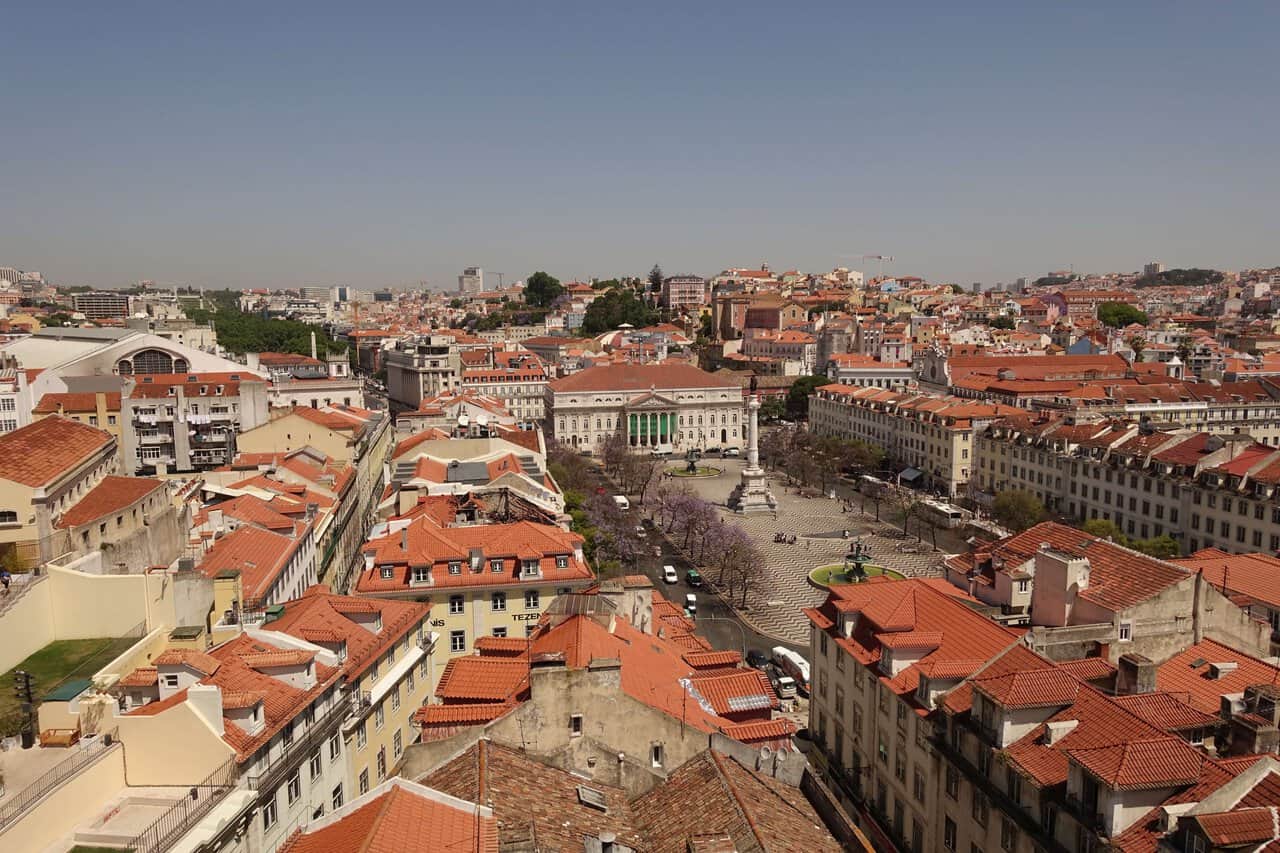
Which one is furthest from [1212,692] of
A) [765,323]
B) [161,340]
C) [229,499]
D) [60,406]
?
[765,323]

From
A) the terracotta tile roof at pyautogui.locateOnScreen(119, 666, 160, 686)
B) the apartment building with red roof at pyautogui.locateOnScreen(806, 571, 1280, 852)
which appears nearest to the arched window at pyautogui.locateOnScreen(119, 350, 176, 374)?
the terracotta tile roof at pyautogui.locateOnScreen(119, 666, 160, 686)

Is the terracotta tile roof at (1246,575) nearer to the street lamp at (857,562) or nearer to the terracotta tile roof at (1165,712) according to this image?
the terracotta tile roof at (1165,712)

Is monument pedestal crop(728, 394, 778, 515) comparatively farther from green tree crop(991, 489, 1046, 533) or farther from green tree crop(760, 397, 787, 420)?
green tree crop(760, 397, 787, 420)

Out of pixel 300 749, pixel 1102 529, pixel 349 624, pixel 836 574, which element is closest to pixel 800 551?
pixel 836 574

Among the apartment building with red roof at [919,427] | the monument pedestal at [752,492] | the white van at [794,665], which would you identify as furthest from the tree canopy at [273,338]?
the white van at [794,665]

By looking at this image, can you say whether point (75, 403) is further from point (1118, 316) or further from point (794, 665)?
point (1118, 316)

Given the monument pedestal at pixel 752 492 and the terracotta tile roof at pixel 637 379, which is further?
the terracotta tile roof at pixel 637 379

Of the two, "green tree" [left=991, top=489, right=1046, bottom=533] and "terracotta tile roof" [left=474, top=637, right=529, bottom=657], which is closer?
"terracotta tile roof" [left=474, top=637, right=529, bottom=657]
